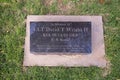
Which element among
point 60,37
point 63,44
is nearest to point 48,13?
point 60,37

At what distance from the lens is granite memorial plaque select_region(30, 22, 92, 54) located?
3906 millimetres

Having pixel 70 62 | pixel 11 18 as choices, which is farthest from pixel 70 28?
pixel 11 18

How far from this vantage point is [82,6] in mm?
4227

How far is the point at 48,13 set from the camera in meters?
4.18

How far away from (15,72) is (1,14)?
2.90ft

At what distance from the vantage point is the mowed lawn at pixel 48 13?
12.6 ft

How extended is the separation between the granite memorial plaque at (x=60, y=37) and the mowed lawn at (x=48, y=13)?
0.69 feet

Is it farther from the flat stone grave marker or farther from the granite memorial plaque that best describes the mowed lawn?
the granite memorial plaque

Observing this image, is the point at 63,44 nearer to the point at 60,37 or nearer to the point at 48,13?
the point at 60,37

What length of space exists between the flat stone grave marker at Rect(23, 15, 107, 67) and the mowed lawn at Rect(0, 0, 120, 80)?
80mm

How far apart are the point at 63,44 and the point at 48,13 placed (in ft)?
1.81

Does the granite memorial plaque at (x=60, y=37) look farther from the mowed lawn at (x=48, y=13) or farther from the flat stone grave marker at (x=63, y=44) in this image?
the mowed lawn at (x=48, y=13)

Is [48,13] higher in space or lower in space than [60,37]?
higher

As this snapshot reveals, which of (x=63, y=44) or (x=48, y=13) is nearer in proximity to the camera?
(x=63, y=44)
